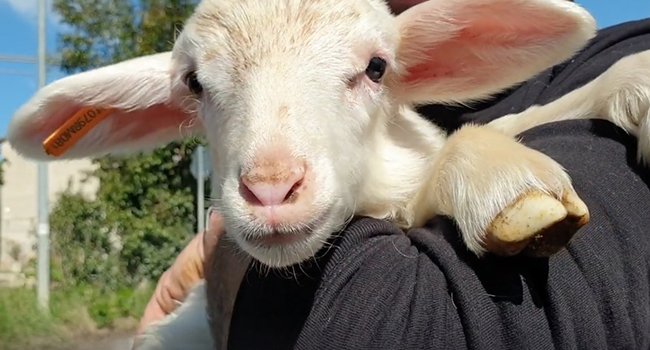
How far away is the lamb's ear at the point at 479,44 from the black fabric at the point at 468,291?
372mm

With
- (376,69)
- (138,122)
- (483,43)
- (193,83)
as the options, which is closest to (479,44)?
(483,43)

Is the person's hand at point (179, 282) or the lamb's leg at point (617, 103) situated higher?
the lamb's leg at point (617, 103)

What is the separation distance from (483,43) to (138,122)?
1055 mm

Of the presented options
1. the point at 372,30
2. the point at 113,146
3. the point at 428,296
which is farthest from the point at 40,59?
the point at 428,296

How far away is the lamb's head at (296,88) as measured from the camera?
155 centimetres

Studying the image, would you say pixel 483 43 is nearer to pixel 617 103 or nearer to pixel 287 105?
pixel 617 103

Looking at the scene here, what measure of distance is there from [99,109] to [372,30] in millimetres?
843

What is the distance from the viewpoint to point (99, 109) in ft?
7.54

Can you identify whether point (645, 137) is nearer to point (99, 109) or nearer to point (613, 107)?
point (613, 107)

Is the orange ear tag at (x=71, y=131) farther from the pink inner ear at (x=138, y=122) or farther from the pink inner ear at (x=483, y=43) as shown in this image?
the pink inner ear at (x=483, y=43)

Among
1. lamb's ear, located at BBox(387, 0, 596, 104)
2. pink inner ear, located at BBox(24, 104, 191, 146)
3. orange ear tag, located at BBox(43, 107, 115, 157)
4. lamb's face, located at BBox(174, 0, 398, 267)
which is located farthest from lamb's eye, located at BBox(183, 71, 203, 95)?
lamb's ear, located at BBox(387, 0, 596, 104)

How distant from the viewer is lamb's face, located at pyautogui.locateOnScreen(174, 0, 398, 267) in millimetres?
1521

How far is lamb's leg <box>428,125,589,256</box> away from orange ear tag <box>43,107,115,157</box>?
1.05 meters

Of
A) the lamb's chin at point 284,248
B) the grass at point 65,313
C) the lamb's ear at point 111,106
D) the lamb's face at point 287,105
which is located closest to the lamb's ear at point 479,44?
the lamb's face at point 287,105
